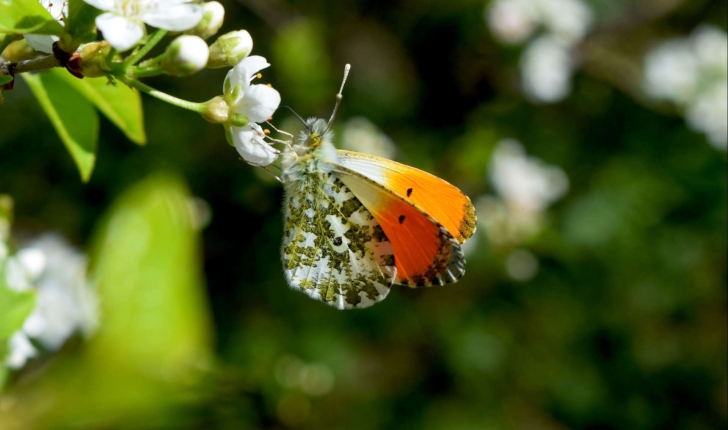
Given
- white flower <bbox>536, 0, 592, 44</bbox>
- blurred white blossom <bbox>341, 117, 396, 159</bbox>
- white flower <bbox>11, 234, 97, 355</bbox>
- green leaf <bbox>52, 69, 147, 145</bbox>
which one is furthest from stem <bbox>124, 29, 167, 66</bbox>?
white flower <bbox>536, 0, 592, 44</bbox>

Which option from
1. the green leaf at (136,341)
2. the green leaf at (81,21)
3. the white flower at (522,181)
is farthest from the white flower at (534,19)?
the green leaf at (81,21)

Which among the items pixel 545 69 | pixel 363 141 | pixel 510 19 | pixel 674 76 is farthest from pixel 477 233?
pixel 674 76

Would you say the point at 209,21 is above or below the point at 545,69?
below

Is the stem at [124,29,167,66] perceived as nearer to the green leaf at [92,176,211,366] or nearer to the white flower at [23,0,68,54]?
the white flower at [23,0,68,54]

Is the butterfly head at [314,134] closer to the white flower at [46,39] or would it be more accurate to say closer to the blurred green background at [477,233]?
the white flower at [46,39]

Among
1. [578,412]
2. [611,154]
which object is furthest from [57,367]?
[611,154]

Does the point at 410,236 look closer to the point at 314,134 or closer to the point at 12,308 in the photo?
the point at 314,134

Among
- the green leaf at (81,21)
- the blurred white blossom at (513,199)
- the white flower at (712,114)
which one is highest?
the white flower at (712,114)

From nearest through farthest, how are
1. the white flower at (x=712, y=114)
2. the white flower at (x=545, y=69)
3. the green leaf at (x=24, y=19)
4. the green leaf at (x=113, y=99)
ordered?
1. the green leaf at (x=24, y=19)
2. the green leaf at (x=113, y=99)
3. the white flower at (x=712, y=114)
4. the white flower at (x=545, y=69)
